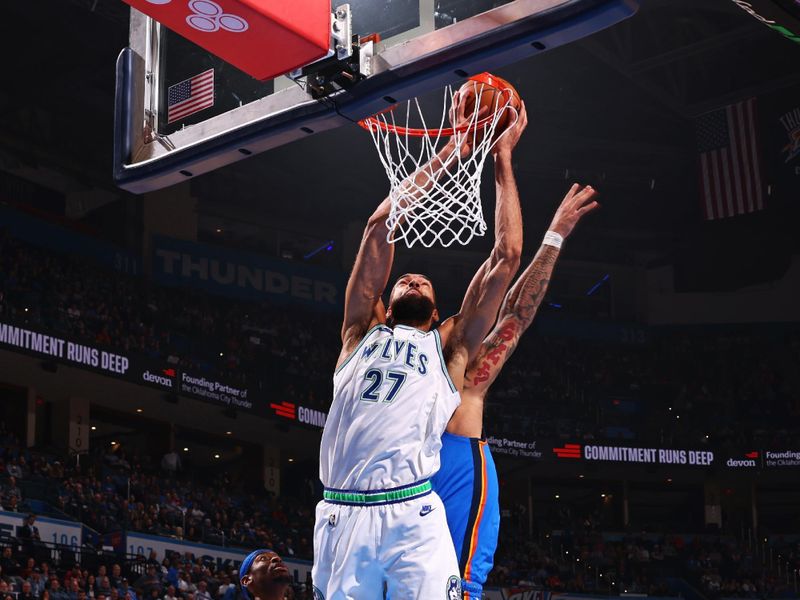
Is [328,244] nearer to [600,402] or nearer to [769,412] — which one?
[600,402]

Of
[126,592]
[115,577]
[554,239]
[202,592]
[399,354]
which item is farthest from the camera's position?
[202,592]

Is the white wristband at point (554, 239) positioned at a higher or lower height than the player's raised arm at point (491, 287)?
higher

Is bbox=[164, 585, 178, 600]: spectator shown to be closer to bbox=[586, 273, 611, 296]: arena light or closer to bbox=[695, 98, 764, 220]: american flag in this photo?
bbox=[695, 98, 764, 220]: american flag

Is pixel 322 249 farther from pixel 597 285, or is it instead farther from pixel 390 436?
pixel 390 436

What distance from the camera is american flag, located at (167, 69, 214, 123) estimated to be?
5305 millimetres

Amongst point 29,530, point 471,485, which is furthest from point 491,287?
point 29,530

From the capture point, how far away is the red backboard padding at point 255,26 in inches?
178

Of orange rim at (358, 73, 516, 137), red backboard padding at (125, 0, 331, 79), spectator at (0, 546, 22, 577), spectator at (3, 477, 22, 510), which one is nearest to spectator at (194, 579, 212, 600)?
spectator at (0, 546, 22, 577)

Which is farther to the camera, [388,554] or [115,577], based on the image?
[115,577]

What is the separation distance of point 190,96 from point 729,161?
19.3 meters

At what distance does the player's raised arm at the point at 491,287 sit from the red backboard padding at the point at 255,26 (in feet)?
3.31

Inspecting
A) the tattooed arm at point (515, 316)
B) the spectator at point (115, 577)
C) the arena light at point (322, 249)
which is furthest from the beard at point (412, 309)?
the arena light at point (322, 249)

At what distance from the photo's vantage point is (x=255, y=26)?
459 cm

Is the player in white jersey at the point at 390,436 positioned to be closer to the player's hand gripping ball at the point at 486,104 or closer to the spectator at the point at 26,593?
the player's hand gripping ball at the point at 486,104
